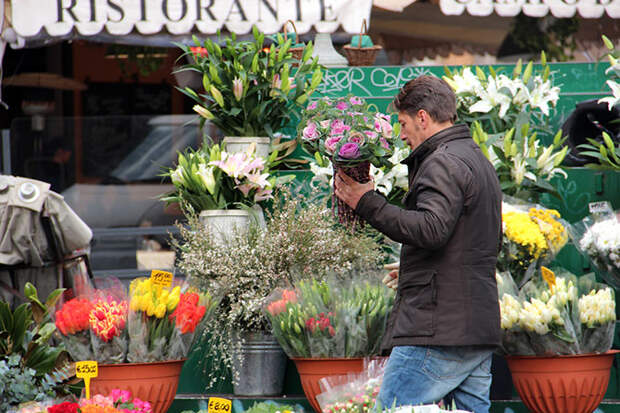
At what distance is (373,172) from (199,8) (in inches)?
77.2

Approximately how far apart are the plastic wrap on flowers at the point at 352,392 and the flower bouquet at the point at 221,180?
130cm

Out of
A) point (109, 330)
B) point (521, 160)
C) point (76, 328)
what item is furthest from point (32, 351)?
point (521, 160)

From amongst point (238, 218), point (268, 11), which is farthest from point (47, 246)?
point (268, 11)

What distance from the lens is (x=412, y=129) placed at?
3148 millimetres

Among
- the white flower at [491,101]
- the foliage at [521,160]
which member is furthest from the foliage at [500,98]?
the foliage at [521,160]

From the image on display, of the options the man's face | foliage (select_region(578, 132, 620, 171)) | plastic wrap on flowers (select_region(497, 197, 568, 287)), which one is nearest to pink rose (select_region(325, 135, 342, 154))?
the man's face

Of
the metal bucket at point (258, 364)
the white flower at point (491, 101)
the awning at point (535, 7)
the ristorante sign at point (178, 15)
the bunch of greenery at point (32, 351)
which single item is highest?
the awning at point (535, 7)

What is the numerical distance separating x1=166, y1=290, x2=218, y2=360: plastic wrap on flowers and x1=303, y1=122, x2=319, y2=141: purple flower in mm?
812

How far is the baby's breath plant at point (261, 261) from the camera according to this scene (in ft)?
13.4

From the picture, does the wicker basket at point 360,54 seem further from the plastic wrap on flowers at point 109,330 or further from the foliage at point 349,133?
Answer: the plastic wrap on flowers at point 109,330

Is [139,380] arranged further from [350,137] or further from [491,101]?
[491,101]

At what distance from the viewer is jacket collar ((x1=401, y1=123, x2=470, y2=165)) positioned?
3111 millimetres

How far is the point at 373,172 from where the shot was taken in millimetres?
4406

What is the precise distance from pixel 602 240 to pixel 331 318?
1.24 metres
